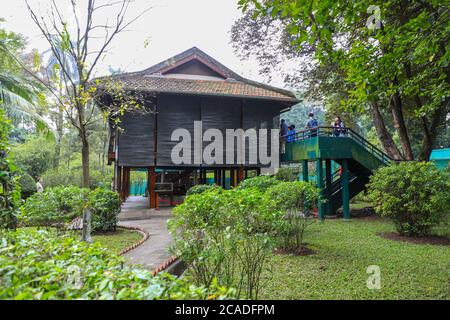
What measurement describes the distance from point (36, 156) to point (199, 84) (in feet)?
53.3

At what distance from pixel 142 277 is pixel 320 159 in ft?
36.4

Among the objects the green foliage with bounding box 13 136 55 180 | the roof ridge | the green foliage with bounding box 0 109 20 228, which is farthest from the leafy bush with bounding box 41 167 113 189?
the green foliage with bounding box 0 109 20 228

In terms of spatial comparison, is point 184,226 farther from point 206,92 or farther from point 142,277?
point 206,92

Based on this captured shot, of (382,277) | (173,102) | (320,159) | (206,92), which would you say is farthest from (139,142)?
(382,277)

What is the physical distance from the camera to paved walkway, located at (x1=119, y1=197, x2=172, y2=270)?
597 centimetres

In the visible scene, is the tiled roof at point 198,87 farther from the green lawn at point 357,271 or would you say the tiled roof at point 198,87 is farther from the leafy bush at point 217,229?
the leafy bush at point 217,229

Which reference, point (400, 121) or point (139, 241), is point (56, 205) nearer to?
point (139, 241)

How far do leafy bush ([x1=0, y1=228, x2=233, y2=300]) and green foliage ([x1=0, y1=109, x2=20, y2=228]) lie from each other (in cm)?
146

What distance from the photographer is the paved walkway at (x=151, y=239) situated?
5.97 m

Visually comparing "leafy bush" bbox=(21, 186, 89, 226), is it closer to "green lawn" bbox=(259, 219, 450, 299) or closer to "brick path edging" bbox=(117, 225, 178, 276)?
"brick path edging" bbox=(117, 225, 178, 276)

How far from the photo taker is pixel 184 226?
382 centimetres

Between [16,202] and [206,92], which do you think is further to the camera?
[206,92]

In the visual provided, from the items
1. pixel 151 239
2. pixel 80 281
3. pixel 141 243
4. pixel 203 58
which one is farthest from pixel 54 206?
pixel 203 58
